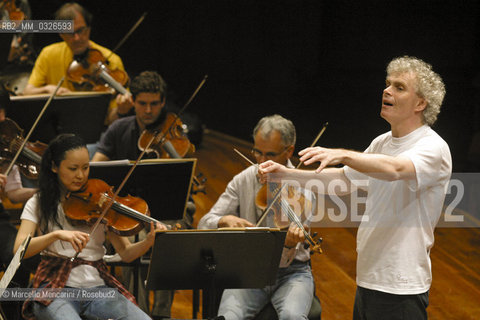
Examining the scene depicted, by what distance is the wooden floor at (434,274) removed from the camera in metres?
3.49

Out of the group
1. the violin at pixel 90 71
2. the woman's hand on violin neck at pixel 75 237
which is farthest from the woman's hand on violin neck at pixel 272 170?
the violin at pixel 90 71

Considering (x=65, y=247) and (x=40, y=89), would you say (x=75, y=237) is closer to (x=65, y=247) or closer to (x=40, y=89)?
(x=65, y=247)

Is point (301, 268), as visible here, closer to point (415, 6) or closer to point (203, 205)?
point (203, 205)

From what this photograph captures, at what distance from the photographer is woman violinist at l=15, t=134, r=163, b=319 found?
2477 millimetres

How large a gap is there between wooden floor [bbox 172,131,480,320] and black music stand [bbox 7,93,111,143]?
106 cm

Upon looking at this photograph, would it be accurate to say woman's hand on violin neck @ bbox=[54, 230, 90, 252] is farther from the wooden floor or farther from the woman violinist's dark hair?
the wooden floor

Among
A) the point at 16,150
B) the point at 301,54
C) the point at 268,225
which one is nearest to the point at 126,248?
the point at 268,225

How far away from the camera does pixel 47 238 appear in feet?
8.03

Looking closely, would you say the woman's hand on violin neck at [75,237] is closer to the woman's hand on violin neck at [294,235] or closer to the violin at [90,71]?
the woman's hand on violin neck at [294,235]

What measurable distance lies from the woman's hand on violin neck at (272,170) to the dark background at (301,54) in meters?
3.52

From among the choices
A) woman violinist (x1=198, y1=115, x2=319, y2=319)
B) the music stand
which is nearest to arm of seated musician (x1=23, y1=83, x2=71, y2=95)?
the music stand

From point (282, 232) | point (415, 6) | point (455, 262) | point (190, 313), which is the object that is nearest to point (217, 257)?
point (282, 232)

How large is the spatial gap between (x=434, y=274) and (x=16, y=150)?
8.06 ft

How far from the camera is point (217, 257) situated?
248 centimetres
